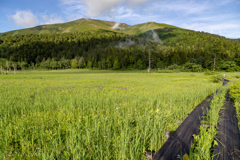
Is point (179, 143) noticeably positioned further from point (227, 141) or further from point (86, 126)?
point (86, 126)

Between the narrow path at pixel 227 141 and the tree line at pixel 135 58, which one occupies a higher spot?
the tree line at pixel 135 58

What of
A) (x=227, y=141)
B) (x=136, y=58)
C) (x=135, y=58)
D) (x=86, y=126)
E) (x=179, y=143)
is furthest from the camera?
(x=136, y=58)

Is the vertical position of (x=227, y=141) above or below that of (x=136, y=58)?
below

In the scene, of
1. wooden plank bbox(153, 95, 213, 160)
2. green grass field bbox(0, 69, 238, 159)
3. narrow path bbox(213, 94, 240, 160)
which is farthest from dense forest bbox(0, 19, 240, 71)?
wooden plank bbox(153, 95, 213, 160)

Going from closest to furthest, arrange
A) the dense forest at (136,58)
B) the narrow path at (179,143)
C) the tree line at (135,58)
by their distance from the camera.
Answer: the narrow path at (179,143)
the dense forest at (136,58)
the tree line at (135,58)

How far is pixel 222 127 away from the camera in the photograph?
418 centimetres

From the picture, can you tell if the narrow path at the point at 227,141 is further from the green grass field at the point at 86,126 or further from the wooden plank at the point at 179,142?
the green grass field at the point at 86,126

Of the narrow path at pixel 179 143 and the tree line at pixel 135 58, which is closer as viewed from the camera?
the narrow path at pixel 179 143

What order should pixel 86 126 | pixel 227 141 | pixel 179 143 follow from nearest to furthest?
1. pixel 179 143
2. pixel 227 141
3. pixel 86 126

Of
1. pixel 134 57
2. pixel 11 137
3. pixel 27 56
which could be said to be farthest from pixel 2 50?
pixel 11 137

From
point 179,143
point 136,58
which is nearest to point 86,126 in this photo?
point 179,143

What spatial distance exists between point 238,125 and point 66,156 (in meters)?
5.66

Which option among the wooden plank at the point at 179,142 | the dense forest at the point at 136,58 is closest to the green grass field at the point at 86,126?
the wooden plank at the point at 179,142

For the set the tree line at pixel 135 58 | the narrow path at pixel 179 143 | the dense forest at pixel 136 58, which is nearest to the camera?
the narrow path at pixel 179 143
